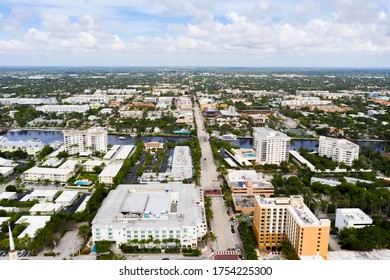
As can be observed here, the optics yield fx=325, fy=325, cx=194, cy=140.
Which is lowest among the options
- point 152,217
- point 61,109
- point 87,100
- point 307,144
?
point 307,144

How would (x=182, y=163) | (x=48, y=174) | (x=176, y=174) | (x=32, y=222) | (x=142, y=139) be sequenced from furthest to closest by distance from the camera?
(x=142, y=139) < (x=182, y=163) < (x=48, y=174) < (x=176, y=174) < (x=32, y=222)

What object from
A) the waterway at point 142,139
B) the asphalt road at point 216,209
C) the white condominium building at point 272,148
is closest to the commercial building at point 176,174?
the asphalt road at point 216,209

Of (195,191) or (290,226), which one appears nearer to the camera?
(290,226)

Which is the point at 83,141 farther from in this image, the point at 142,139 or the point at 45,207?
the point at 45,207

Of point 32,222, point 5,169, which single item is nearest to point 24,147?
point 5,169

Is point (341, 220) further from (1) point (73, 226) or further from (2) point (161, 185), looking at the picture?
(1) point (73, 226)

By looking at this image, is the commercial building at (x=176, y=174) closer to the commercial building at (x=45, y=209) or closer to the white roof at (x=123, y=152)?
the white roof at (x=123, y=152)

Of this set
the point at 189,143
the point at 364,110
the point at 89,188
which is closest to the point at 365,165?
the point at 189,143
